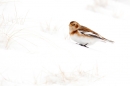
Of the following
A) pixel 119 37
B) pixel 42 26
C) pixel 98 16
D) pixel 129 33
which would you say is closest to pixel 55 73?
pixel 42 26

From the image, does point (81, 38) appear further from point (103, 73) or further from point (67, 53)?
point (103, 73)

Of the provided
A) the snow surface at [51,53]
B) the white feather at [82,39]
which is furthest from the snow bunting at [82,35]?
the snow surface at [51,53]

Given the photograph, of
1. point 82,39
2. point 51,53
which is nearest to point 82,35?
point 82,39

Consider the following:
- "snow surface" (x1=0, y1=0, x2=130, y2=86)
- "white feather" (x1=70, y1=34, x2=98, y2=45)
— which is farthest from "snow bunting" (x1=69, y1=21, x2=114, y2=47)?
"snow surface" (x1=0, y1=0, x2=130, y2=86)

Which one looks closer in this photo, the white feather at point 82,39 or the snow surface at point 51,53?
the snow surface at point 51,53

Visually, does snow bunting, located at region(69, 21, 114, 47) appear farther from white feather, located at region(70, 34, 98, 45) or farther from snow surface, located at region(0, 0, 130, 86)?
snow surface, located at region(0, 0, 130, 86)

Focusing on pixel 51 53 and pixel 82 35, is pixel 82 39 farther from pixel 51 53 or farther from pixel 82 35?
pixel 51 53

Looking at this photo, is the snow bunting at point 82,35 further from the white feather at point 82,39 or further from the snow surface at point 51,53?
the snow surface at point 51,53

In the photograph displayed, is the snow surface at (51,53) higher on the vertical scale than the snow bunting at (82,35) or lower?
lower
